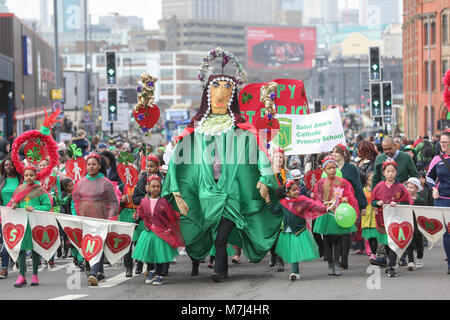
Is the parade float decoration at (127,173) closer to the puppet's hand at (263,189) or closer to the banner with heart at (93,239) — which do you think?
the banner with heart at (93,239)

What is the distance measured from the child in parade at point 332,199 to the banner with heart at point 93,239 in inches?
107

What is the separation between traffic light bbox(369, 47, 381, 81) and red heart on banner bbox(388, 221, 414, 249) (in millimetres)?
12075

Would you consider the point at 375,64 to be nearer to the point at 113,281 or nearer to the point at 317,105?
the point at 317,105

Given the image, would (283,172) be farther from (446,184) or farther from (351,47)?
(351,47)

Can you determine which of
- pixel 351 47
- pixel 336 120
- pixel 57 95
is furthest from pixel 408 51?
pixel 351 47

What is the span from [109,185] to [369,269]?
3.35 meters

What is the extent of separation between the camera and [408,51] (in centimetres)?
7238

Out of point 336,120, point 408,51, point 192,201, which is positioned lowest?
point 192,201

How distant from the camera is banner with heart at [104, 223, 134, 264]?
11328 mm

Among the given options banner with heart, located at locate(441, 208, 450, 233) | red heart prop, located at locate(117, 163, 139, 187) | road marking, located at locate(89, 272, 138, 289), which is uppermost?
red heart prop, located at locate(117, 163, 139, 187)

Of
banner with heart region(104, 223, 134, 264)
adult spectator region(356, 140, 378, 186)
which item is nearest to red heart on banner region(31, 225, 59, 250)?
banner with heart region(104, 223, 134, 264)

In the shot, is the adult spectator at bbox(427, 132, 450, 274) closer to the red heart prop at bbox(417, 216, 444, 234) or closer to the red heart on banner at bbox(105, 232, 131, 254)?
the red heart prop at bbox(417, 216, 444, 234)

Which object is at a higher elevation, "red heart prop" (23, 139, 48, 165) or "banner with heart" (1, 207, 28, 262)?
"red heart prop" (23, 139, 48, 165)

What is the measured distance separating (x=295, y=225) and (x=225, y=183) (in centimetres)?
98
